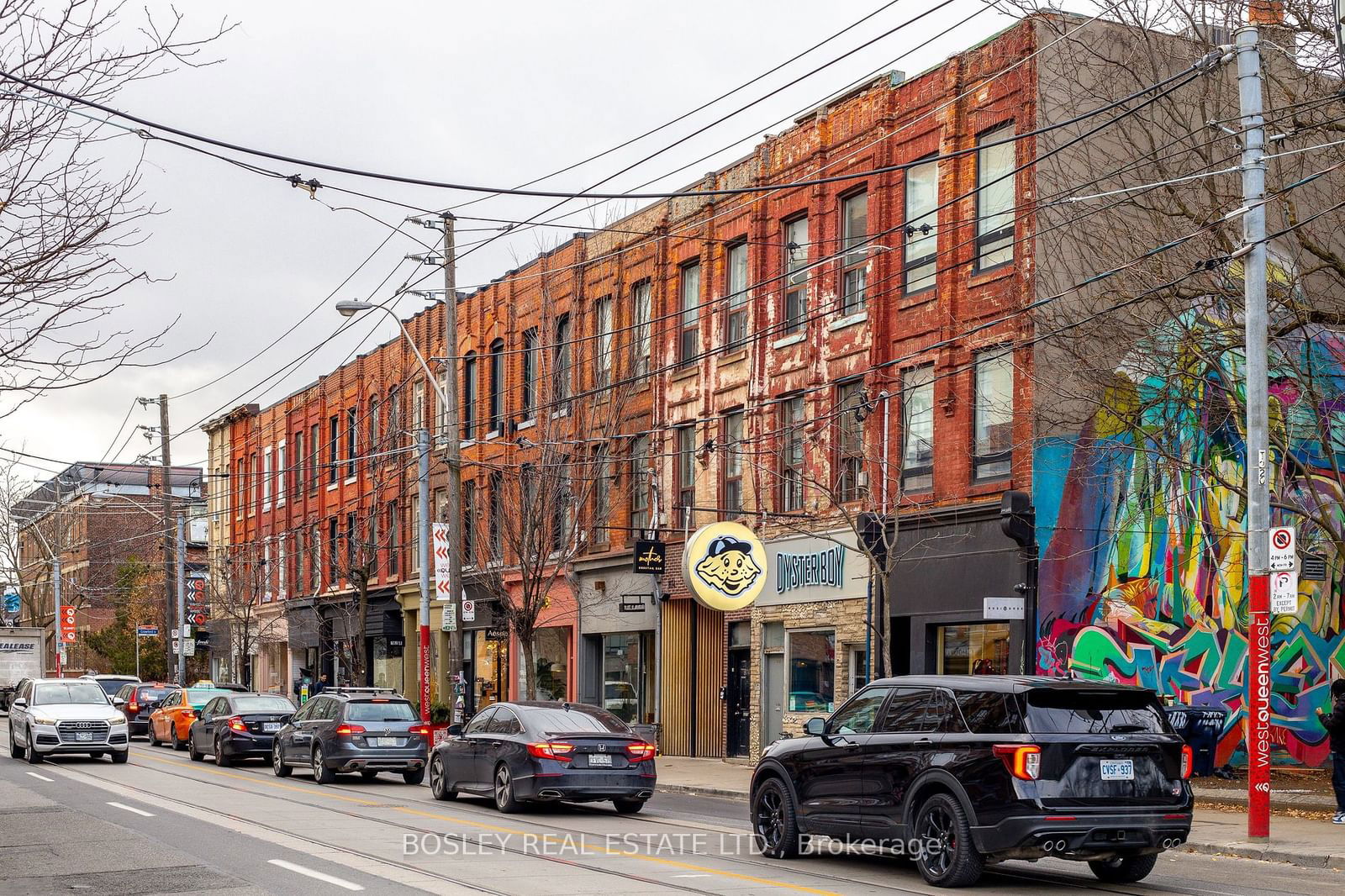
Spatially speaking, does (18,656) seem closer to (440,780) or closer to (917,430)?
(440,780)

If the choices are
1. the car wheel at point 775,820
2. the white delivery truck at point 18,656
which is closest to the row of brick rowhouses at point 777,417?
the car wheel at point 775,820

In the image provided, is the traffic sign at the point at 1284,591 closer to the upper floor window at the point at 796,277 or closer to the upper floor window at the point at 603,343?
the upper floor window at the point at 796,277

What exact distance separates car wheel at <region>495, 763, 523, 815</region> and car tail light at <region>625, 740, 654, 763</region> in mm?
1514

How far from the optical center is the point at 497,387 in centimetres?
4325

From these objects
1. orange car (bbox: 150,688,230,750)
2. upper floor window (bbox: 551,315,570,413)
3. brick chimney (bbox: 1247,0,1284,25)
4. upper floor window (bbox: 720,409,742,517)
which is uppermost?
brick chimney (bbox: 1247,0,1284,25)

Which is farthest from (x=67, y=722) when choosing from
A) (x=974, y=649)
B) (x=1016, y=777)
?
(x=1016, y=777)

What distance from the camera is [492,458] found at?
4262 centimetres

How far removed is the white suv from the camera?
30531 millimetres

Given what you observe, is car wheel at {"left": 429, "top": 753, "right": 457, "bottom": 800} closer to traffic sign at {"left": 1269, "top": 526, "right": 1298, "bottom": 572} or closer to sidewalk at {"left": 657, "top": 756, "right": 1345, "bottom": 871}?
sidewalk at {"left": 657, "top": 756, "right": 1345, "bottom": 871}

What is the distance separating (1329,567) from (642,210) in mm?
18129

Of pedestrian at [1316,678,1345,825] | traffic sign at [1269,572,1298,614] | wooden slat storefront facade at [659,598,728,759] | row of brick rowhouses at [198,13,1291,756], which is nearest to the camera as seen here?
traffic sign at [1269,572,1298,614]

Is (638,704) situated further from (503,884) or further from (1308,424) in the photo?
(503,884)

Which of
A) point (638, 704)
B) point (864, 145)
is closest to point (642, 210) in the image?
point (864, 145)

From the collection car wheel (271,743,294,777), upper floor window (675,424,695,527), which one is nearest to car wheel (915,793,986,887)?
car wheel (271,743,294,777)
